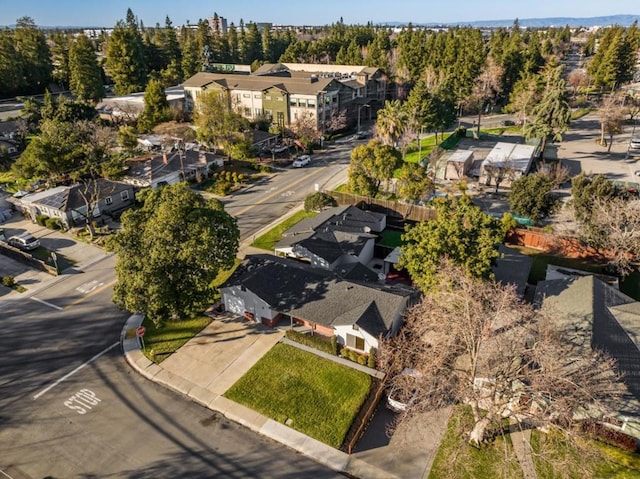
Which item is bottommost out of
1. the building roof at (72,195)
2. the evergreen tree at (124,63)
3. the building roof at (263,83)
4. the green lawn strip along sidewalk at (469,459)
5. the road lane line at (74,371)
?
the green lawn strip along sidewalk at (469,459)

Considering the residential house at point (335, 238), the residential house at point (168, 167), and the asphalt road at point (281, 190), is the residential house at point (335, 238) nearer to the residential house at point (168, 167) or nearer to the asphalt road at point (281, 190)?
the asphalt road at point (281, 190)

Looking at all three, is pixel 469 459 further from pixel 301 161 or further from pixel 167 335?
pixel 301 161

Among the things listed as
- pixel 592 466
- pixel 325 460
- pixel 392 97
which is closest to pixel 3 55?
pixel 392 97

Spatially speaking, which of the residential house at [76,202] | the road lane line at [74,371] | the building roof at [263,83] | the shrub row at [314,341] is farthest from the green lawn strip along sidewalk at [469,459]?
the building roof at [263,83]

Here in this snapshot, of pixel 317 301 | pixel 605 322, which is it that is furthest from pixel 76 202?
pixel 605 322

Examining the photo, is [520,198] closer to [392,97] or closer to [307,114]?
[307,114]

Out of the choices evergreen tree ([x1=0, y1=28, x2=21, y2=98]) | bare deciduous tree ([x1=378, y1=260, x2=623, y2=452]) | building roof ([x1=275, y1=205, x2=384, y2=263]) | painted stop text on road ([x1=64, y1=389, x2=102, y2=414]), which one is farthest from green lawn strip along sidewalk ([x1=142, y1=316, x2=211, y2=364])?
evergreen tree ([x1=0, y1=28, x2=21, y2=98])
